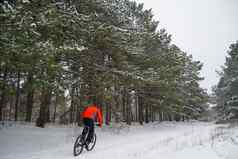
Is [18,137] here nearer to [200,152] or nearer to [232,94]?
[200,152]

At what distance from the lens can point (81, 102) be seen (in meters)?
11.6

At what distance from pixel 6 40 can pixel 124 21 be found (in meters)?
9.85

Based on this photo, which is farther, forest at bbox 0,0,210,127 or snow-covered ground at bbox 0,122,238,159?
forest at bbox 0,0,210,127

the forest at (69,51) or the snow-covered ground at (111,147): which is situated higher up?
the forest at (69,51)

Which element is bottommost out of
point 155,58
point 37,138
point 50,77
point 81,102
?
point 37,138

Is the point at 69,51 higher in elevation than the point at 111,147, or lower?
higher

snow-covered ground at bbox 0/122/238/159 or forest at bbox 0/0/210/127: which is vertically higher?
forest at bbox 0/0/210/127

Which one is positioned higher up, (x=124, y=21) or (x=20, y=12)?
(x=124, y=21)

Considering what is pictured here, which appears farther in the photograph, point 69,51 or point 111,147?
point 111,147

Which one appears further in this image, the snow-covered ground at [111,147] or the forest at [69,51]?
the forest at [69,51]

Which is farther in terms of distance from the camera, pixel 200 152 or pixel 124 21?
pixel 124 21

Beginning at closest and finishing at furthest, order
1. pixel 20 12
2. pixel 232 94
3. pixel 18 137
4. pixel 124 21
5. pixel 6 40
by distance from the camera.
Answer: pixel 6 40 → pixel 20 12 → pixel 18 137 → pixel 124 21 → pixel 232 94

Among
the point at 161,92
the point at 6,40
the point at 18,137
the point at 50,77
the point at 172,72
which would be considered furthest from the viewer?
the point at 161,92

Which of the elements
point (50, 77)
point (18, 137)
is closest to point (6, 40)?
point (50, 77)
